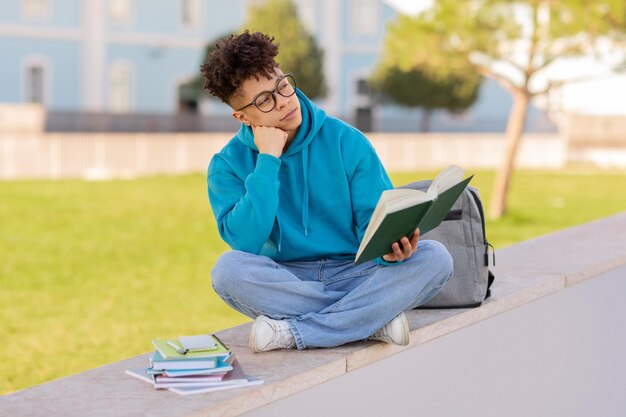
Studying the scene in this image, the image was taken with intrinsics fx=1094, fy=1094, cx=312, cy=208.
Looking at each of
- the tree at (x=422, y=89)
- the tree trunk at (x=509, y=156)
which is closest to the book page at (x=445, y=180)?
the tree trunk at (x=509, y=156)

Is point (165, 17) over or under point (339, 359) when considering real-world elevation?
over

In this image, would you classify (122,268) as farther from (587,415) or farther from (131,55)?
(131,55)

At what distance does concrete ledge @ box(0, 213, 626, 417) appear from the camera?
2.25 meters

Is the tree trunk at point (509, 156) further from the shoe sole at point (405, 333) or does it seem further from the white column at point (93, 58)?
the white column at point (93, 58)

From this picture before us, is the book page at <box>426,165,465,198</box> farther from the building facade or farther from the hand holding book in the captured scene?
the building facade

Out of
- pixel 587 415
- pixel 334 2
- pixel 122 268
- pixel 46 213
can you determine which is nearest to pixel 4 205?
pixel 46 213

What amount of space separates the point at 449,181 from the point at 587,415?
1475mm

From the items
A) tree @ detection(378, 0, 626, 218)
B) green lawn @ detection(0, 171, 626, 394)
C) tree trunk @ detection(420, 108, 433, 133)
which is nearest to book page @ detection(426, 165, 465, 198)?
green lawn @ detection(0, 171, 626, 394)

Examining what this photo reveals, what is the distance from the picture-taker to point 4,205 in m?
14.9

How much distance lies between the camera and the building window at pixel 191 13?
30.4 meters

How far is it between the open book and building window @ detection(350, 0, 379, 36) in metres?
30.0

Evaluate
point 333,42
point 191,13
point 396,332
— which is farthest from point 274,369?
point 333,42

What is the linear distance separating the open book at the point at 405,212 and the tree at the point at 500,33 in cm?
1093

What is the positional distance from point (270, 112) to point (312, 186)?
0.87 feet
